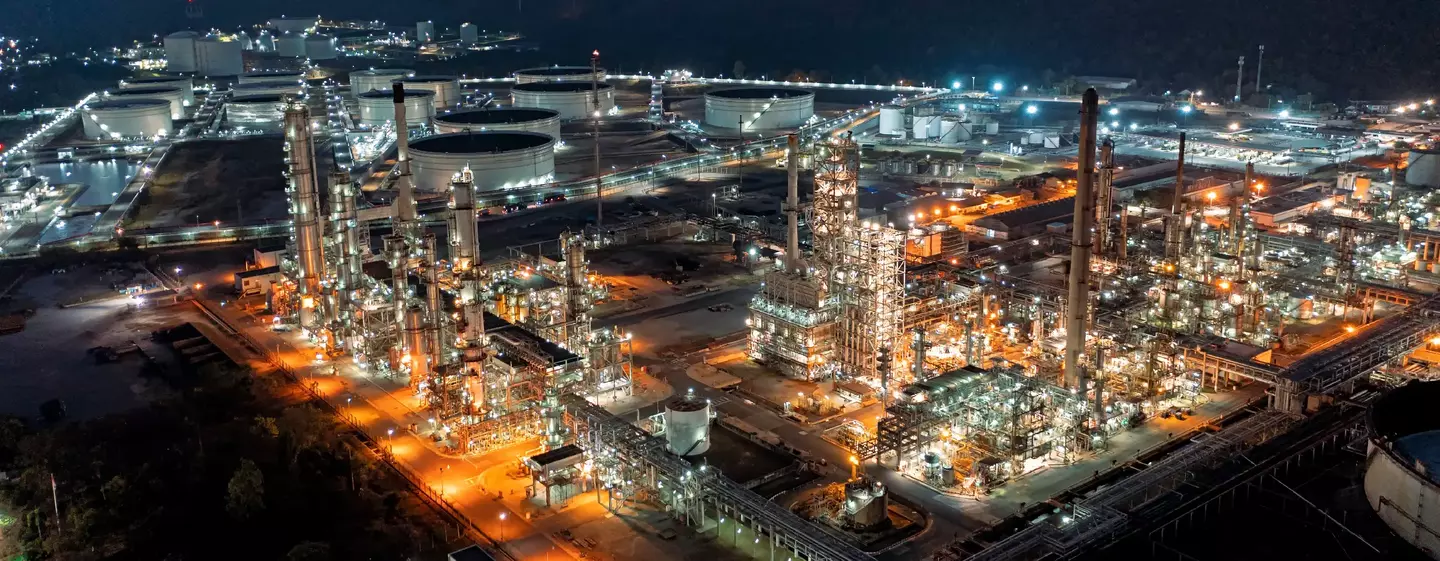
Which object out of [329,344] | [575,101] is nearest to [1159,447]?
[329,344]

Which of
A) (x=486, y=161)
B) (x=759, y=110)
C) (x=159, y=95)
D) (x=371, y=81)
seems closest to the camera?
(x=486, y=161)

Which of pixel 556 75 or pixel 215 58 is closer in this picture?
pixel 556 75

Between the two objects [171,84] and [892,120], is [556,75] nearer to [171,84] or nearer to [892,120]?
[171,84]

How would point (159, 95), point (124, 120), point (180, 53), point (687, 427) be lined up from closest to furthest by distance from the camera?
point (687, 427), point (124, 120), point (159, 95), point (180, 53)

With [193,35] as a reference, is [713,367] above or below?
below

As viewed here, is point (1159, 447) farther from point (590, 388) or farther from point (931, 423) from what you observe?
point (590, 388)

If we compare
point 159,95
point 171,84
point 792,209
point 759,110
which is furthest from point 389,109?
point 792,209

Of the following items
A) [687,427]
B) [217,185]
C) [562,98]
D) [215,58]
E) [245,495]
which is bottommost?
[245,495]

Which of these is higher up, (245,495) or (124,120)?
(124,120)
